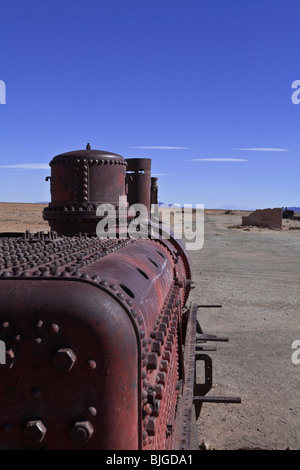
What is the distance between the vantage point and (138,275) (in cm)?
345

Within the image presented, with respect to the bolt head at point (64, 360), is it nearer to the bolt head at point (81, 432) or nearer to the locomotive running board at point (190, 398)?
the bolt head at point (81, 432)

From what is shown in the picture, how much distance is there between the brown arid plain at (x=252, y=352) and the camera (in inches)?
223

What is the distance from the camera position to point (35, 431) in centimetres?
222

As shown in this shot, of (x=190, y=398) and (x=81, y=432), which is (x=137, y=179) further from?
(x=81, y=432)

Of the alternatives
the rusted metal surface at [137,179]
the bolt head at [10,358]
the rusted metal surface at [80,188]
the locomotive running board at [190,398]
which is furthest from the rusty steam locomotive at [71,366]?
the rusted metal surface at [137,179]

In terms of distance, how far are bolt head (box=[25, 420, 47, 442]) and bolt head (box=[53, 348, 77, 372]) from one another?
306 millimetres

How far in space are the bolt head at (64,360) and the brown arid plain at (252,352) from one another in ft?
12.1

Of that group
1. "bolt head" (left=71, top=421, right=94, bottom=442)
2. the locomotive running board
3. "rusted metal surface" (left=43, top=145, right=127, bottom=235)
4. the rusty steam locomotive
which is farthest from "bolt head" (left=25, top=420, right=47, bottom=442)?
"rusted metal surface" (left=43, top=145, right=127, bottom=235)

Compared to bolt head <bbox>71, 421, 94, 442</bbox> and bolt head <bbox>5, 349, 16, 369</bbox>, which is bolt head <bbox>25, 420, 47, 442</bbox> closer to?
bolt head <bbox>71, 421, 94, 442</bbox>

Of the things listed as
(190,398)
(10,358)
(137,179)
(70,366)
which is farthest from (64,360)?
(137,179)

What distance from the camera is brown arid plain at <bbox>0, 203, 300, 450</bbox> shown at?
18.5 feet

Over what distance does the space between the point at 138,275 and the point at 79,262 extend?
0.57 meters

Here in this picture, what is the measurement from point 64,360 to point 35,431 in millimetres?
394

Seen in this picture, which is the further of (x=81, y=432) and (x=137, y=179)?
→ (x=137, y=179)
